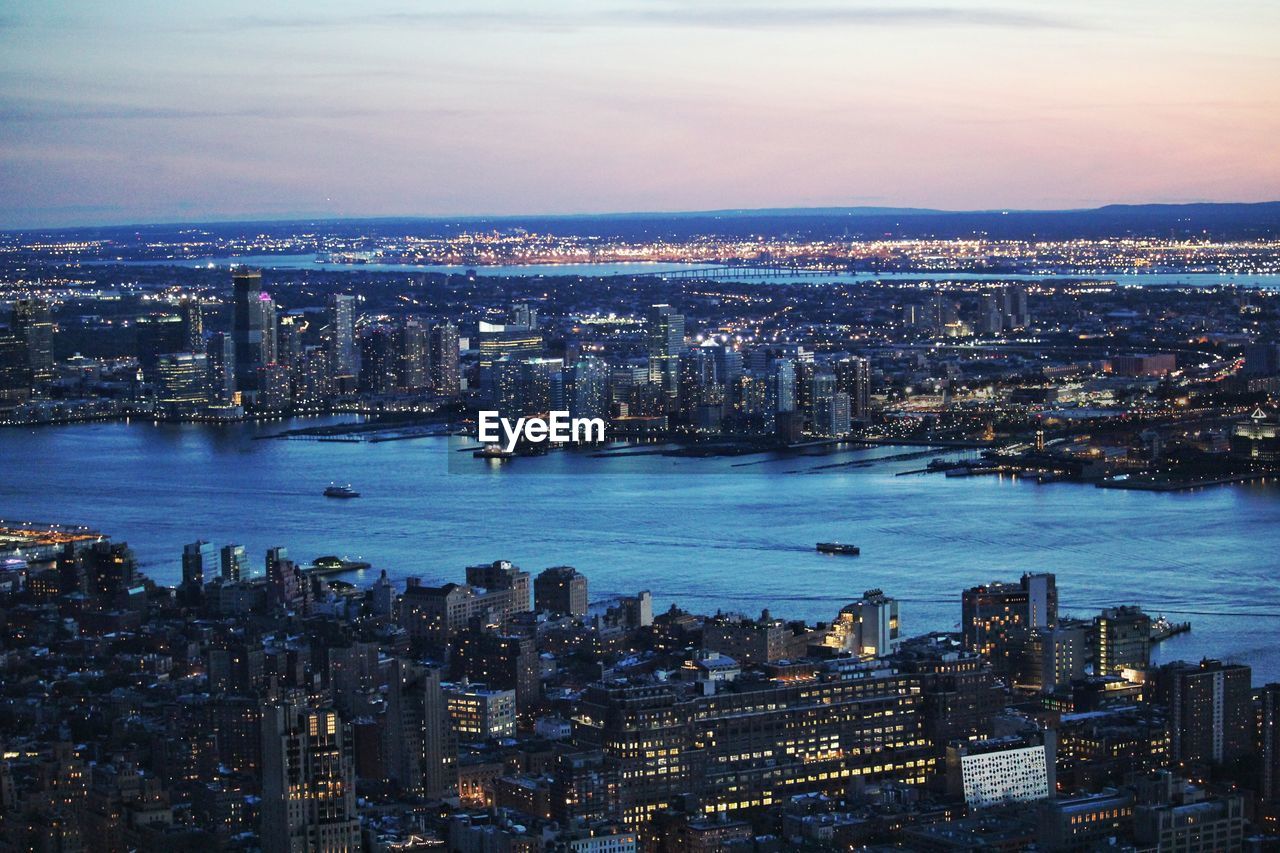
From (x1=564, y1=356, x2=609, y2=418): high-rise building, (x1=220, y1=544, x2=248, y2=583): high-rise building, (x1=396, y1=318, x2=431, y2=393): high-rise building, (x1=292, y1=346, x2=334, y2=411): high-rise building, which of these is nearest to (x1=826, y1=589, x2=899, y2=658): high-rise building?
(x1=220, y1=544, x2=248, y2=583): high-rise building

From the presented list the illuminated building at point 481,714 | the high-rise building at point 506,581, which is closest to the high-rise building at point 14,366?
the high-rise building at point 506,581

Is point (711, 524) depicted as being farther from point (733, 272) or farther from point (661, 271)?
Result: point (661, 271)

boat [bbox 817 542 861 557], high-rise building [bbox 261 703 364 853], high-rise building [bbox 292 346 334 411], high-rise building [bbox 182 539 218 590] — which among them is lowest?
high-rise building [bbox 292 346 334 411]

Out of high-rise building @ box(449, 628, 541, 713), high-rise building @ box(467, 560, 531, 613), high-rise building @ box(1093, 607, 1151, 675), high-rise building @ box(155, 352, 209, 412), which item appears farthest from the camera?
high-rise building @ box(155, 352, 209, 412)

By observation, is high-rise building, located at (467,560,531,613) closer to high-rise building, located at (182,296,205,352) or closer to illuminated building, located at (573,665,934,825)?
illuminated building, located at (573,665,934,825)

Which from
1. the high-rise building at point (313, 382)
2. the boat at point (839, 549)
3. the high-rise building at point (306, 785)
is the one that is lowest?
the high-rise building at point (313, 382)

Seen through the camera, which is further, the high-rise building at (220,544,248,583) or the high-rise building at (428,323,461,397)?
the high-rise building at (428,323,461,397)

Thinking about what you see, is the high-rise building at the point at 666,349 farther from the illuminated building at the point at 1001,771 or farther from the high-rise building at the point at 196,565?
the illuminated building at the point at 1001,771
